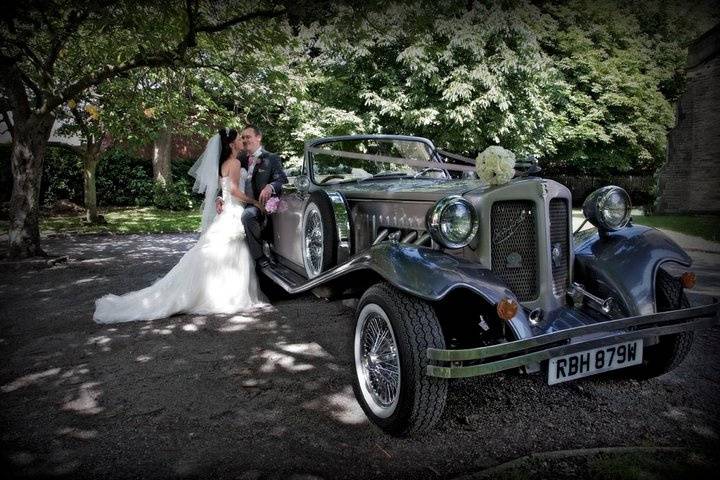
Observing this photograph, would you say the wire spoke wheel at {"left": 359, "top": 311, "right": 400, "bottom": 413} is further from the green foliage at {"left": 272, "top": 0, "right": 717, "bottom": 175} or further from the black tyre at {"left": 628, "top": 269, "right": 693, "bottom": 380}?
the green foliage at {"left": 272, "top": 0, "right": 717, "bottom": 175}

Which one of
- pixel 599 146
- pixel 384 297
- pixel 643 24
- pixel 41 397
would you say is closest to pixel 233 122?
pixel 41 397

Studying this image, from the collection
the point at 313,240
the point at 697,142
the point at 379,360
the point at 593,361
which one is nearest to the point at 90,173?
the point at 313,240

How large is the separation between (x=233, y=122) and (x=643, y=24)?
2273 cm

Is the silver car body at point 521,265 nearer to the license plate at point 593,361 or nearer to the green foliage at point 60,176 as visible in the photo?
the license plate at point 593,361

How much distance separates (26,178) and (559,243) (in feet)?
26.9

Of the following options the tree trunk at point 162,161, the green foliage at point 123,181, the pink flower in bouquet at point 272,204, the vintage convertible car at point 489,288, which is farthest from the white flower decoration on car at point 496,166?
the green foliage at point 123,181

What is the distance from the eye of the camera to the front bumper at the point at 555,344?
2088 millimetres

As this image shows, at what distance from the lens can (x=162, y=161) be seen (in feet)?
55.4

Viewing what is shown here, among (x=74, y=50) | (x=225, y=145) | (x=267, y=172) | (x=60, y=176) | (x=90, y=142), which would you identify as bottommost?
(x=267, y=172)

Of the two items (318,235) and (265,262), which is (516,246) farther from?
(265,262)

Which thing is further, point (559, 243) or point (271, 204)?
point (271, 204)

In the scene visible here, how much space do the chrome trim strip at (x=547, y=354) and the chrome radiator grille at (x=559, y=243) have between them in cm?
61

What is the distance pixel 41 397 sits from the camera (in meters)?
2.93

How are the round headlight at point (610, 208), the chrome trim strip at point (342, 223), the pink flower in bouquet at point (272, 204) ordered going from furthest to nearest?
1. the pink flower in bouquet at point (272, 204)
2. the chrome trim strip at point (342, 223)
3. the round headlight at point (610, 208)
